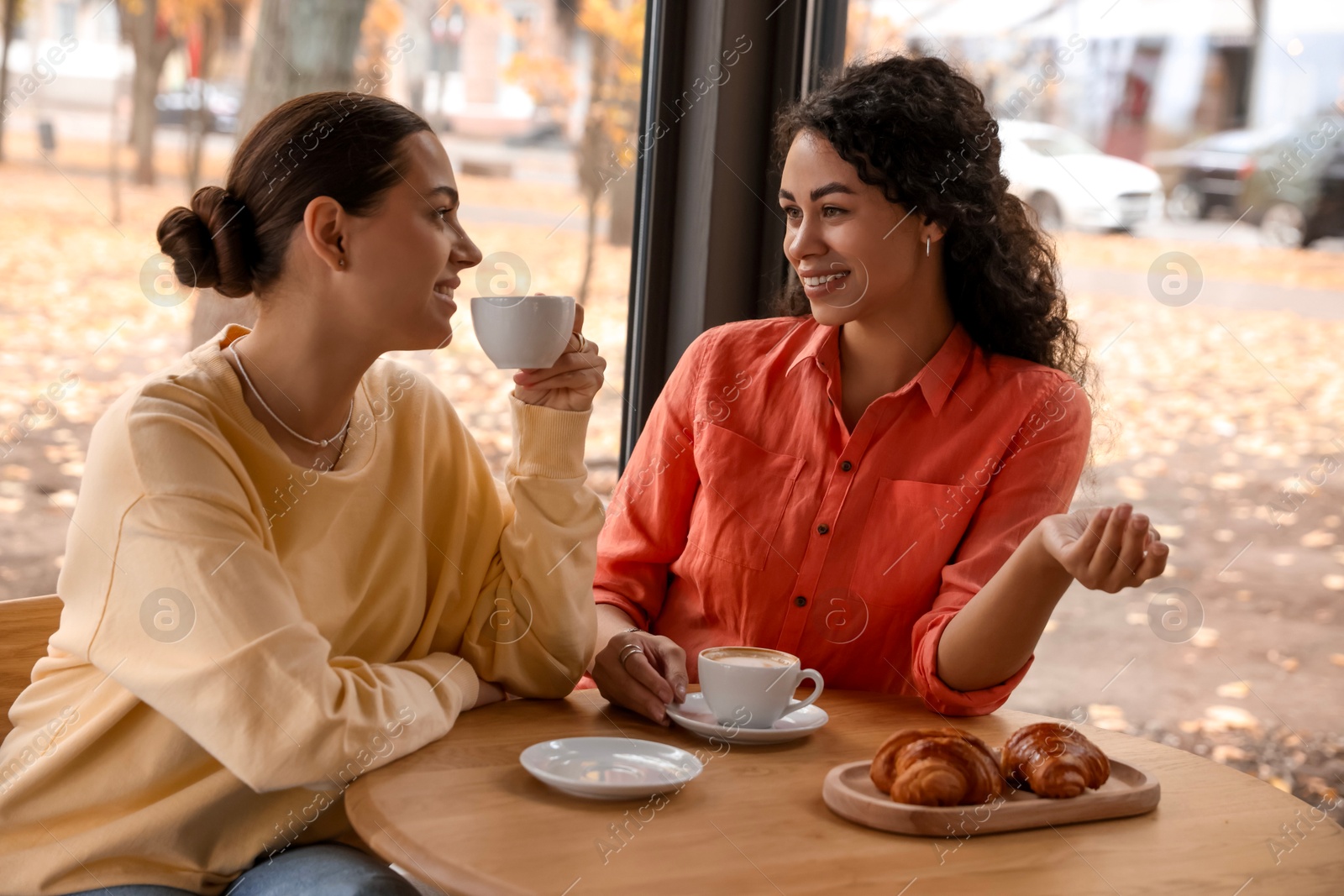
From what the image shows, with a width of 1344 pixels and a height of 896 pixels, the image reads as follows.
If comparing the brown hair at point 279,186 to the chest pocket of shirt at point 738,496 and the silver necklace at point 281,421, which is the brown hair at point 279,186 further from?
the chest pocket of shirt at point 738,496

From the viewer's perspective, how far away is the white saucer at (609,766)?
49.6 inches

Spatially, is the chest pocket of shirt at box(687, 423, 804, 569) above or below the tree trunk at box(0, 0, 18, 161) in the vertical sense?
below

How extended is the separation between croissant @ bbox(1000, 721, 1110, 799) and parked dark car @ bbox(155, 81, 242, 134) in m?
2.79

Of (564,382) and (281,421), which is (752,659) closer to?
(564,382)

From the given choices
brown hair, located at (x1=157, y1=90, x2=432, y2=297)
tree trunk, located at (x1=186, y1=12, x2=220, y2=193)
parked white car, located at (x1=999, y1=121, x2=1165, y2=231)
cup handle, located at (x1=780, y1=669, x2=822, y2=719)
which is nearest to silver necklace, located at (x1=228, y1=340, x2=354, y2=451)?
brown hair, located at (x1=157, y1=90, x2=432, y2=297)

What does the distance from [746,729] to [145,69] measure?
Result: 2.85 meters

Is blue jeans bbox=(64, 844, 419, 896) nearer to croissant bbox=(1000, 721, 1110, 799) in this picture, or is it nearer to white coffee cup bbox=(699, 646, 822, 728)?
white coffee cup bbox=(699, 646, 822, 728)

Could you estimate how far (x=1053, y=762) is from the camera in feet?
4.26

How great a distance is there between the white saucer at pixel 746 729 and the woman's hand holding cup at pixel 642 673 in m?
0.02

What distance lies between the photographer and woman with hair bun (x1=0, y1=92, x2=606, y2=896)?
1.34 m

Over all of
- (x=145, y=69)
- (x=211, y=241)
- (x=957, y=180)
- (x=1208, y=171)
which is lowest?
(x=211, y=241)

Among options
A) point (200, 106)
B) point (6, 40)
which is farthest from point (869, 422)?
point (6, 40)

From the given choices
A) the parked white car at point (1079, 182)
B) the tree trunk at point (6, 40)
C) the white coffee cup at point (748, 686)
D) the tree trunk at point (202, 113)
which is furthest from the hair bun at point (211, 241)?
the tree trunk at point (6, 40)

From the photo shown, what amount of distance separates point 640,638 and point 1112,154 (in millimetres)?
2114
